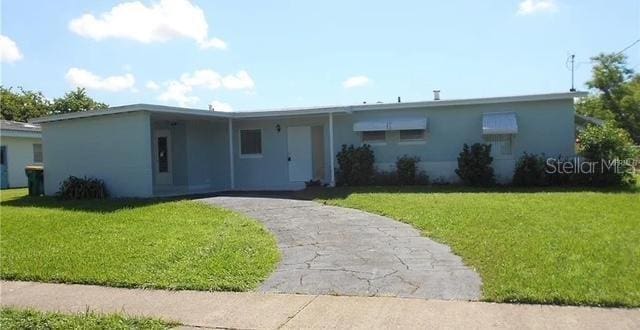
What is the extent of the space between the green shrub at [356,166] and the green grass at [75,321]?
1280 cm

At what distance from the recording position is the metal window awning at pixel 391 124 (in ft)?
58.6

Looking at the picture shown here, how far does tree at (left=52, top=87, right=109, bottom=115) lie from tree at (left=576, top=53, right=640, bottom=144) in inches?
1676

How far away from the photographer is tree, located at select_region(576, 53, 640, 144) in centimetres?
4553

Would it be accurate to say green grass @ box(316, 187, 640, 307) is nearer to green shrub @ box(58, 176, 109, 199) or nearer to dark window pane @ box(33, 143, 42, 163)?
green shrub @ box(58, 176, 109, 199)

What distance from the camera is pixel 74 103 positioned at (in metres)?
50.1

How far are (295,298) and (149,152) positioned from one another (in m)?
10.9

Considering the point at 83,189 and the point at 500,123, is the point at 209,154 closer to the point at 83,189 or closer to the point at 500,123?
the point at 83,189

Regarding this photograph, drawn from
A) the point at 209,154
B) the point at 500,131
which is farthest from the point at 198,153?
the point at 500,131

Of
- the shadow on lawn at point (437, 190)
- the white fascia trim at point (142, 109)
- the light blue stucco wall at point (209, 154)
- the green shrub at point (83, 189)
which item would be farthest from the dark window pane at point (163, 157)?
the shadow on lawn at point (437, 190)

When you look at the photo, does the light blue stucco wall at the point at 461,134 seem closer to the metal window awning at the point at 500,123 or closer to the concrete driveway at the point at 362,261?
the metal window awning at the point at 500,123

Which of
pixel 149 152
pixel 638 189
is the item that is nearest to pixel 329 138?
pixel 149 152

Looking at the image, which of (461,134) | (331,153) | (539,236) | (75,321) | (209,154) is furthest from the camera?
A: (209,154)

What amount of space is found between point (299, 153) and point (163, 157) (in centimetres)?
489

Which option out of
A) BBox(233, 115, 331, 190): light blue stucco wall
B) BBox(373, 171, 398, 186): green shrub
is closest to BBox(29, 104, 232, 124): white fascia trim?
BBox(233, 115, 331, 190): light blue stucco wall
